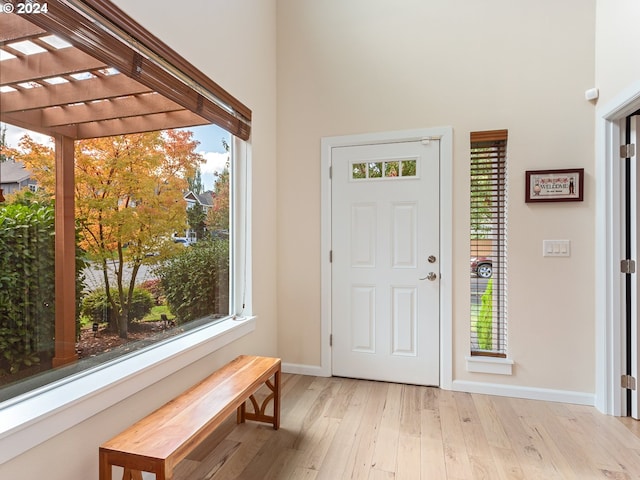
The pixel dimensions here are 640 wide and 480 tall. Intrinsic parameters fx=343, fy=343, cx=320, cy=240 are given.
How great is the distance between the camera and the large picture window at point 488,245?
9.24 feet

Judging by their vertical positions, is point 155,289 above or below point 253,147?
below

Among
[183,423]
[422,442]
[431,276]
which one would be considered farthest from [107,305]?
[431,276]

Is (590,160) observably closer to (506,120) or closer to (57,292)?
(506,120)

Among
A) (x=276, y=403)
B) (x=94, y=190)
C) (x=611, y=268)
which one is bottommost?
(x=276, y=403)

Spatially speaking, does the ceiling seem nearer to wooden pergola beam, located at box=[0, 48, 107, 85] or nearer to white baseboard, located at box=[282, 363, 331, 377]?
wooden pergola beam, located at box=[0, 48, 107, 85]

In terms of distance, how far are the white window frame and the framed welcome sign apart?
222 centimetres

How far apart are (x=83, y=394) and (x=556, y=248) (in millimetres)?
3084

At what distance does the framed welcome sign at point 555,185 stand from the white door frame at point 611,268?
14 centimetres

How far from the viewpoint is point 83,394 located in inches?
52.9

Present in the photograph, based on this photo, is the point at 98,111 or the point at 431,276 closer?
the point at 98,111

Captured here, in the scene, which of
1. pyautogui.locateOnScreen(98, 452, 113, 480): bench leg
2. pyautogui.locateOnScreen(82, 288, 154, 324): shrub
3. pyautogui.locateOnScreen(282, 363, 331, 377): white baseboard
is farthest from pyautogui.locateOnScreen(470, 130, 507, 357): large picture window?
pyautogui.locateOnScreen(98, 452, 113, 480): bench leg

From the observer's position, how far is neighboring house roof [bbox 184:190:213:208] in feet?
7.14
